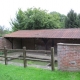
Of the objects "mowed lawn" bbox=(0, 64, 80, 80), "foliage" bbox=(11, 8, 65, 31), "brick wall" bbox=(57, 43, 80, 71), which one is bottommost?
"mowed lawn" bbox=(0, 64, 80, 80)

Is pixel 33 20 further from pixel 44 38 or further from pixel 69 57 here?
pixel 69 57

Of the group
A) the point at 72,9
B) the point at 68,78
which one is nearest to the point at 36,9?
the point at 72,9

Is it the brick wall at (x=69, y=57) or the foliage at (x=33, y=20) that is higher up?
the foliage at (x=33, y=20)

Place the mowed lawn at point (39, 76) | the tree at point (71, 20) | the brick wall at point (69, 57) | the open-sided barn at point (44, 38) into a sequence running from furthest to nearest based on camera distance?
the tree at point (71, 20), the open-sided barn at point (44, 38), the brick wall at point (69, 57), the mowed lawn at point (39, 76)

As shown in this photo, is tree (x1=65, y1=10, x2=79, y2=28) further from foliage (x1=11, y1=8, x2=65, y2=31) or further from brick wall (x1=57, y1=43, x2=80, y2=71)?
brick wall (x1=57, y1=43, x2=80, y2=71)

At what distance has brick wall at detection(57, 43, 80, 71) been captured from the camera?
730 cm

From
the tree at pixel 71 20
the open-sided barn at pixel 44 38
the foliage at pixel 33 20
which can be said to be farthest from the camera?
the tree at pixel 71 20

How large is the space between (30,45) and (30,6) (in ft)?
26.2

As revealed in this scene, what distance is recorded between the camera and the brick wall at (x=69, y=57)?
730 centimetres

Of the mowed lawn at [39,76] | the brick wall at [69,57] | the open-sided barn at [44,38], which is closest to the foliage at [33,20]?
the open-sided barn at [44,38]

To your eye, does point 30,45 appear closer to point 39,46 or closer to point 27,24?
point 39,46

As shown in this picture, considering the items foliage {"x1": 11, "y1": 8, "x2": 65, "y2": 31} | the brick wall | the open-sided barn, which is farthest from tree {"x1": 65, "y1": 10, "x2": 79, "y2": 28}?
the brick wall

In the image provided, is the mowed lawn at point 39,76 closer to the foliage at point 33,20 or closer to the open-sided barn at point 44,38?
the open-sided barn at point 44,38

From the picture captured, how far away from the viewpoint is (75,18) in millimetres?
23109
